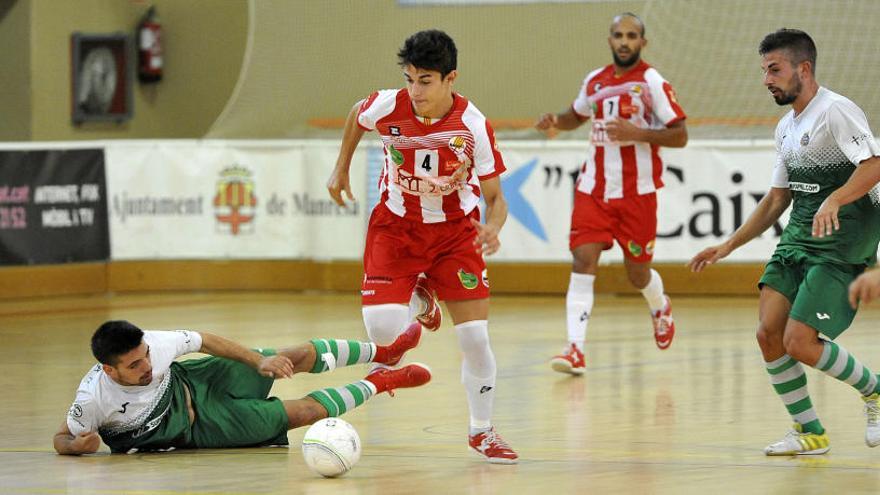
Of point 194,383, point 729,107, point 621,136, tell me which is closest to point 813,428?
point 194,383

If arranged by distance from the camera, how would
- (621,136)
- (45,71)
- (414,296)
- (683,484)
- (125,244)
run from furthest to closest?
(45,71), (125,244), (621,136), (414,296), (683,484)

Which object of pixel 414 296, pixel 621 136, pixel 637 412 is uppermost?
pixel 621 136

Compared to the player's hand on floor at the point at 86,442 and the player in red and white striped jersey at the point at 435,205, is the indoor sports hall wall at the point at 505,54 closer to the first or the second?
the player in red and white striped jersey at the point at 435,205

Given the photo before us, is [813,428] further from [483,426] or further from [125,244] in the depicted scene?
[125,244]

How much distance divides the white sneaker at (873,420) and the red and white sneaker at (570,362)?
3147 mm

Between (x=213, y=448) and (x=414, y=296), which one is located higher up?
(x=414, y=296)

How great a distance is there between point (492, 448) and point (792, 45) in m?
2.28

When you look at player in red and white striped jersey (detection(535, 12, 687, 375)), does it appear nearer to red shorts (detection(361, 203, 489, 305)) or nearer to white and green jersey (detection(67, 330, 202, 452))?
red shorts (detection(361, 203, 489, 305))

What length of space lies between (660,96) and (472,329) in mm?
3972

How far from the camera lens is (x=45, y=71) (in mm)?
20453

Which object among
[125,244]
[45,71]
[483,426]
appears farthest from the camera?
[45,71]

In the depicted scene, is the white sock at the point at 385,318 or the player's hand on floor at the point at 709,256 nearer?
the player's hand on floor at the point at 709,256

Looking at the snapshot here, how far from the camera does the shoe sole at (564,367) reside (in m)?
9.98

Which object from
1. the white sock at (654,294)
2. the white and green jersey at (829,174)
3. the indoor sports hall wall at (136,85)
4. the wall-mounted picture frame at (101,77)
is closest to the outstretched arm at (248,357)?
the white and green jersey at (829,174)
